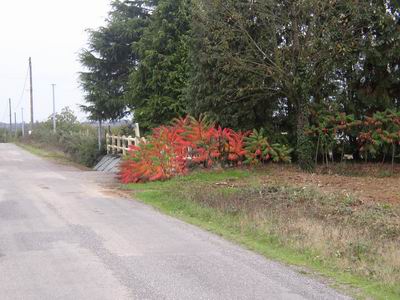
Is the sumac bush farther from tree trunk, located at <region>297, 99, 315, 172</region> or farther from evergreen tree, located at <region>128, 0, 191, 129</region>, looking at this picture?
evergreen tree, located at <region>128, 0, 191, 129</region>

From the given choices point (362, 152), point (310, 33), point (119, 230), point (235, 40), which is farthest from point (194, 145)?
point (119, 230)

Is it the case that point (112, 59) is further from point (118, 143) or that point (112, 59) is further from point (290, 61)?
point (290, 61)

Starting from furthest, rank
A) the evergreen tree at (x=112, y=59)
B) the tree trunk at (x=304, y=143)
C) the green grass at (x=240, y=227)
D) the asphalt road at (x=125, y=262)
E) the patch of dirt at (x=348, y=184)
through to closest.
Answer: the evergreen tree at (x=112, y=59)
the tree trunk at (x=304, y=143)
the patch of dirt at (x=348, y=184)
the green grass at (x=240, y=227)
the asphalt road at (x=125, y=262)

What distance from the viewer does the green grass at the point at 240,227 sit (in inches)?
252

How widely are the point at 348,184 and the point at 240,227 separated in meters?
6.44

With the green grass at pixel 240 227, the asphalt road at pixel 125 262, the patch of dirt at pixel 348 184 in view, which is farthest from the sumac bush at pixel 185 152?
the asphalt road at pixel 125 262

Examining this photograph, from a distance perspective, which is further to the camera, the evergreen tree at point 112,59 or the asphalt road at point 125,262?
the evergreen tree at point 112,59

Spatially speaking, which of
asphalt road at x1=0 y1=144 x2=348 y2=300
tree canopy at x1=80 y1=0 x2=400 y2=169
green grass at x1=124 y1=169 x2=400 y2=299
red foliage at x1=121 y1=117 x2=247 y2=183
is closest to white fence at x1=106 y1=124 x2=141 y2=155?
tree canopy at x1=80 y1=0 x2=400 y2=169

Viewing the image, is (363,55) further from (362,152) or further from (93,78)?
(93,78)

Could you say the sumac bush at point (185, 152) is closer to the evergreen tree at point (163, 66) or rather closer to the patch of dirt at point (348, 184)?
the patch of dirt at point (348, 184)

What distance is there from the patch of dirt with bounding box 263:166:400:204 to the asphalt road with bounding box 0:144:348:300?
16.4 ft

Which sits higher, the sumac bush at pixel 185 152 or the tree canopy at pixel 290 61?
the tree canopy at pixel 290 61

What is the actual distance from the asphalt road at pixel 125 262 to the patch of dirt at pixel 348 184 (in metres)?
5.00

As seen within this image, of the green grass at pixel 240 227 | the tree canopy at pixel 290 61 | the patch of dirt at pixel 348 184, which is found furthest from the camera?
the tree canopy at pixel 290 61
